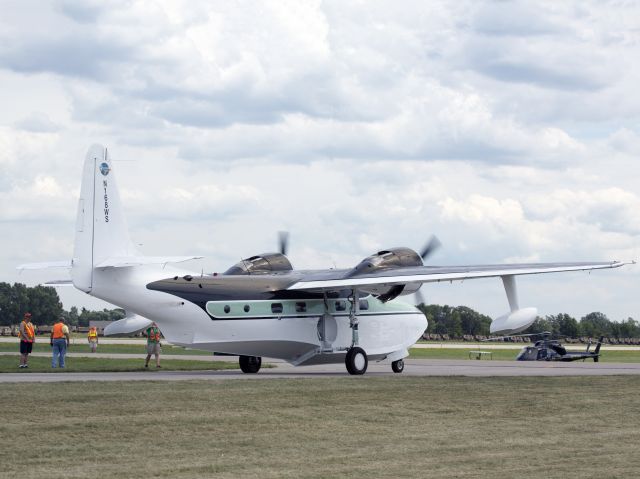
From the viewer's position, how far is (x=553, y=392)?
85.0ft

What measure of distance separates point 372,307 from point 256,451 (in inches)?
746

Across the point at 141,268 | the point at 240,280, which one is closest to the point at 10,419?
the point at 141,268

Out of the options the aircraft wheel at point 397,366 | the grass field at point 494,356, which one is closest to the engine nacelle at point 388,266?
the aircraft wheel at point 397,366

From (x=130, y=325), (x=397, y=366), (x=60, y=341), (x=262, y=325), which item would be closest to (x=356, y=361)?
(x=397, y=366)

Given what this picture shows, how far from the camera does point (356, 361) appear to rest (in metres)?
33.5

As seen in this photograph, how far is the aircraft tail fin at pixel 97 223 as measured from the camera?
30.5 meters

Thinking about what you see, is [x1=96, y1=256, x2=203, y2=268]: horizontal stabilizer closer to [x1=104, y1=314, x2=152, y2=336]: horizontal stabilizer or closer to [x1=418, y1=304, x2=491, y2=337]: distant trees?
[x1=104, y1=314, x2=152, y2=336]: horizontal stabilizer

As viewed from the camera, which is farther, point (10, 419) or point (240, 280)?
point (240, 280)

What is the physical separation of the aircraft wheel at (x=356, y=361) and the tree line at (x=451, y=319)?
83.5m

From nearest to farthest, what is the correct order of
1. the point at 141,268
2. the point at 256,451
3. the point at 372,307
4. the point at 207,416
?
the point at 256,451
the point at 207,416
the point at 141,268
the point at 372,307

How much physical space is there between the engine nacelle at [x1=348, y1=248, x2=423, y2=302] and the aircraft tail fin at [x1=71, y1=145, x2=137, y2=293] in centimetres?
778

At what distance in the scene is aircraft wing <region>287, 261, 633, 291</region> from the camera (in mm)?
32656

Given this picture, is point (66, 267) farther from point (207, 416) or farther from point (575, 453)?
point (575, 453)

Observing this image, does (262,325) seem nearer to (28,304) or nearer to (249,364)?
(249,364)
